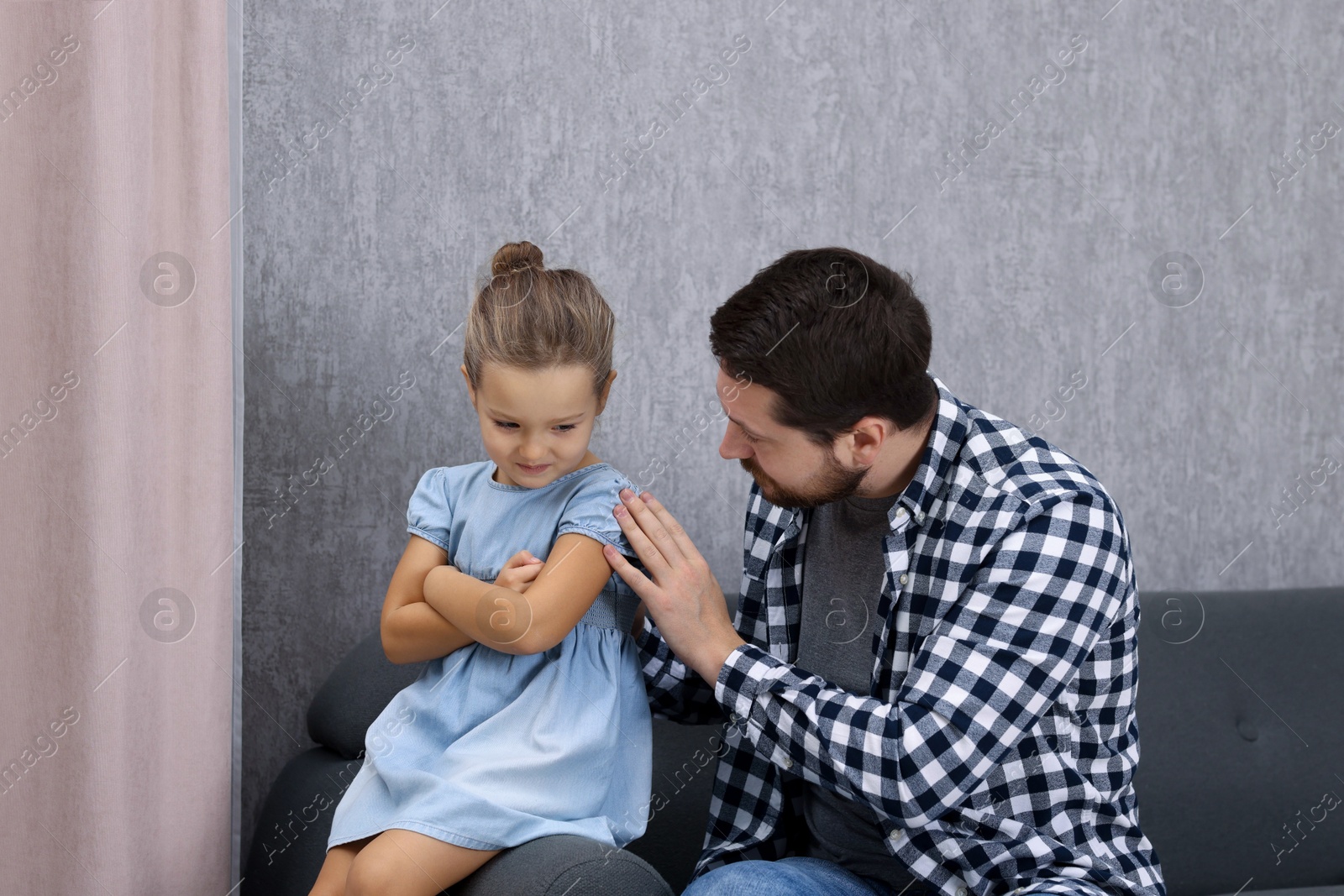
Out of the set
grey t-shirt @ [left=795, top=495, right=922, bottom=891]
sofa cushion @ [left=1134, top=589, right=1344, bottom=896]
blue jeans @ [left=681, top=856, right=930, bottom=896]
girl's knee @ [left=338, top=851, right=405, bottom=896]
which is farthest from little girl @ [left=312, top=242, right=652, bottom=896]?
sofa cushion @ [left=1134, top=589, right=1344, bottom=896]

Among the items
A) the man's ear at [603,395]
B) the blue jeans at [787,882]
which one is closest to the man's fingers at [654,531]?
the man's ear at [603,395]

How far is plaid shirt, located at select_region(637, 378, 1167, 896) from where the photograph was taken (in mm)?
1050

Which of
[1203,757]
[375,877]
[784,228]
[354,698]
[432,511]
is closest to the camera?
[375,877]

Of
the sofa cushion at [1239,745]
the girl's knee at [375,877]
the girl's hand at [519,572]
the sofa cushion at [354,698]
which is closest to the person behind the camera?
the girl's knee at [375,877]

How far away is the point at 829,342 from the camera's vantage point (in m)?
1.13

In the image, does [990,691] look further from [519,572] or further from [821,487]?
[519,572]

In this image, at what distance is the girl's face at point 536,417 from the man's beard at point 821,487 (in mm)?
215

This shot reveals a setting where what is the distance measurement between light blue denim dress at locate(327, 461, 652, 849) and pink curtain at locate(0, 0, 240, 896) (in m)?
0.32

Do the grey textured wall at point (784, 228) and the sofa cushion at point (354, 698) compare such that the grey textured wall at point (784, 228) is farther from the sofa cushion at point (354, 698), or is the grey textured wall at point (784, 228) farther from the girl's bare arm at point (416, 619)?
the girl's bare arm at point (416, 619)

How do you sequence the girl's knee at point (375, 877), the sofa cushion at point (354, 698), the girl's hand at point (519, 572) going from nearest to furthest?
the girl's knee at point (375, 877), the girl's hand at point (519, 572), the sofa cushion at point (354, 698)

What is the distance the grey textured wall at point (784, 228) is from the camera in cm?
173

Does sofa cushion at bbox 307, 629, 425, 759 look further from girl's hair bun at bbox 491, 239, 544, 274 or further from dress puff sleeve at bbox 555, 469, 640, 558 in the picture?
girl's hair bun at bbox 491, 239, 544, 274

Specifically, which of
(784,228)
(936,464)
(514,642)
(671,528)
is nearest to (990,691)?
(936,464)

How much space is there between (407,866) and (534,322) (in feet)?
1.87
